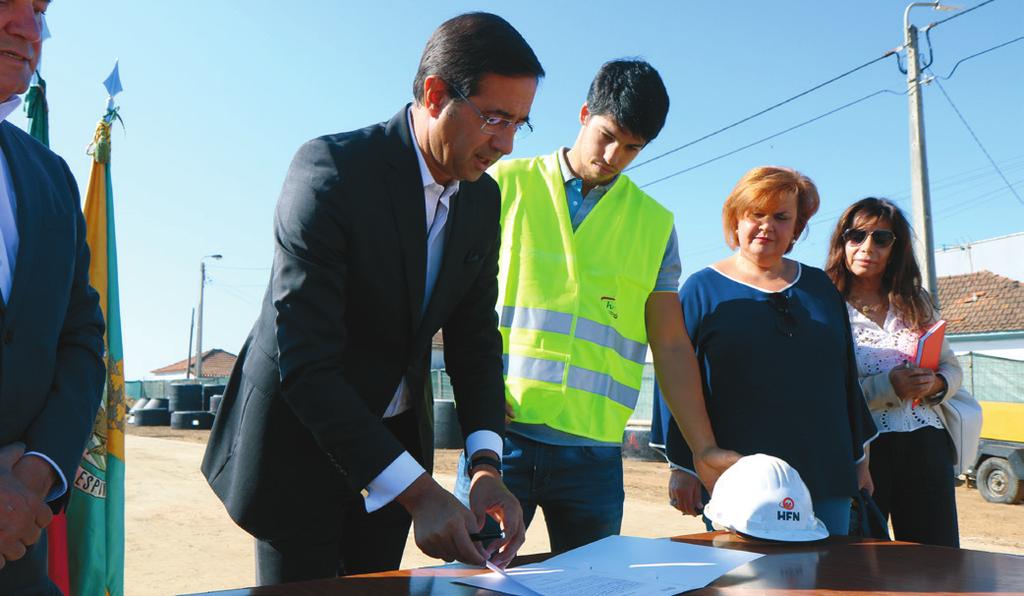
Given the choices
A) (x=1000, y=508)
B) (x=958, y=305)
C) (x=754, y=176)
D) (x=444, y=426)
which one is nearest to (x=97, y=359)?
(x=754, y=176)

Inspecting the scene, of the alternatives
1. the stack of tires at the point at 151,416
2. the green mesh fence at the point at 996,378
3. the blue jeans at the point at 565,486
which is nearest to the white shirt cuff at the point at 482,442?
the blue jeans at the point at 565,486

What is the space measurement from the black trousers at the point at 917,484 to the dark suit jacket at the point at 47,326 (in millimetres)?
2747

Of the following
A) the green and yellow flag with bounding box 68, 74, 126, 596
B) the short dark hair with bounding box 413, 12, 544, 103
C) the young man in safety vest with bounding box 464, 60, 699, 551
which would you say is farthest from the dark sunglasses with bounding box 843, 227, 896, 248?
the green and yellow flag with bounding box 68, 74, 126, 596

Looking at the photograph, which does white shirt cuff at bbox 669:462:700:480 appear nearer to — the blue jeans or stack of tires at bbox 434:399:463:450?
the blue jeans

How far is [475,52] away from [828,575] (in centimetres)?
127

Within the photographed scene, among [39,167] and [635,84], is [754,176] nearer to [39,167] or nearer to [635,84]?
[635,84]

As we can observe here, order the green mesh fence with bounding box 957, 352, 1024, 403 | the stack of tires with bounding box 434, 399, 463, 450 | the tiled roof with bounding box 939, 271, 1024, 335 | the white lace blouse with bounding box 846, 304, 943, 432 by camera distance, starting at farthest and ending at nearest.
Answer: the tiled roof with bounding box 939, 271, 1024, 335
the green mesh fence with bounding box 957, 352, 1024, 403
the stack of tires with bounding box 434, 399, 463, 450
the white lace blouse with bounding box 846, 304, 943, 432

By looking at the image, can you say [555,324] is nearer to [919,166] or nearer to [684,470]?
[684,470]

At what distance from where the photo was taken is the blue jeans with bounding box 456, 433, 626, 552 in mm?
2533

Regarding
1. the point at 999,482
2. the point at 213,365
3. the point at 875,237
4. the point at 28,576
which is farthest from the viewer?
the point at 213,365

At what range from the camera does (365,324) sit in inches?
74.3

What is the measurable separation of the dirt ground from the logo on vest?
3.86m

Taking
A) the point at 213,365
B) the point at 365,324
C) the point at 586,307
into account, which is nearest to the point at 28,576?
the point at 365,324

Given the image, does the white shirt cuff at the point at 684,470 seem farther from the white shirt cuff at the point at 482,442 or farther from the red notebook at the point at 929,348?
the red notebook at the point at 929,348
